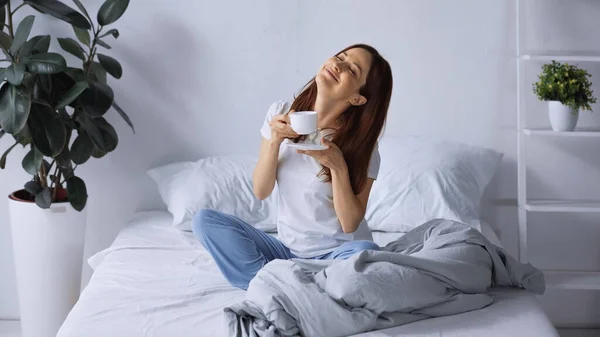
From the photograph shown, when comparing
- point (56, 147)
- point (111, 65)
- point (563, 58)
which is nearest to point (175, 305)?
point (56, 147)

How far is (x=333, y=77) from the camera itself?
2.23 metres

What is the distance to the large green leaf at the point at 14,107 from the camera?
256 cm

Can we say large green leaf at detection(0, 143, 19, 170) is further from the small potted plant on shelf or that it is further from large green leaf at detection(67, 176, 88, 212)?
the small potted plant on shelf

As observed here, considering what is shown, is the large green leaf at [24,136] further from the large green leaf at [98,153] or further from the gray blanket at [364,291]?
the gray blanket at [364,291]

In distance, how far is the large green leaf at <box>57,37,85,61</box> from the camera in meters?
2.94

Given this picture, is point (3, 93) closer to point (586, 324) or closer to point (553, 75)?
point (553, 75)

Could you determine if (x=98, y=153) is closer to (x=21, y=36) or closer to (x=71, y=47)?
(x=71, y=47)

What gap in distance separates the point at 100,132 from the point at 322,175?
0.94 m

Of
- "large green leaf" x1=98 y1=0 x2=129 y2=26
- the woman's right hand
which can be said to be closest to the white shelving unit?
the woman's right hand

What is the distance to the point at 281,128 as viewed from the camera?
221 cm

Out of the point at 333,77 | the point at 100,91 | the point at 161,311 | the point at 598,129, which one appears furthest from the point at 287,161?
the point at 598,129

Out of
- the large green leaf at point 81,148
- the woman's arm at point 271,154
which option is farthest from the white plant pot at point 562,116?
the large green leaf at point 81,148

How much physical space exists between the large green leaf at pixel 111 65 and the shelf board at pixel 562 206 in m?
1.54

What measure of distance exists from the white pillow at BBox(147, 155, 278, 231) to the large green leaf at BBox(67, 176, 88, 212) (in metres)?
0.28
